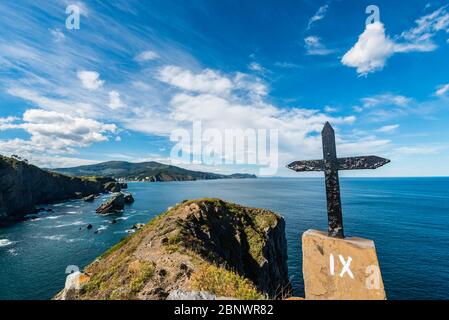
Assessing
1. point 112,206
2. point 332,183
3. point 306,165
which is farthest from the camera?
point 112,206

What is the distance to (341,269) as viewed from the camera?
23.6 feet

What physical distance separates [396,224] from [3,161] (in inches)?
6309

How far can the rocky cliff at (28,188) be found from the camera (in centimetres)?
10431

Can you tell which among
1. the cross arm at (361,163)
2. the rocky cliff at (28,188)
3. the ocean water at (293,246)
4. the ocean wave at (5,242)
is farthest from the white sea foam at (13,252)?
the cross arm at (361,163)

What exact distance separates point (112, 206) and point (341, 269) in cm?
12196

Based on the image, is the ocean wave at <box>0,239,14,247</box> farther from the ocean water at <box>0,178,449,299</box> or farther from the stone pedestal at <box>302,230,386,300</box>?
the stone pedestal at <box>302,230,386,300</box>

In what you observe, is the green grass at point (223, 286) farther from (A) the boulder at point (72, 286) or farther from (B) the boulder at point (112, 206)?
(B) the boulder at point (112, 206)

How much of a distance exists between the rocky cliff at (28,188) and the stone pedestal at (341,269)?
4620 inches

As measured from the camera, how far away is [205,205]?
34594mm

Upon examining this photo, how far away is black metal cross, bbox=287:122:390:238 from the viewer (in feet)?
25.0

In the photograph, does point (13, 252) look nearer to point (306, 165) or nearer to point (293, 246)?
point (293, 246)

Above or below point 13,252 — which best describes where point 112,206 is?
above

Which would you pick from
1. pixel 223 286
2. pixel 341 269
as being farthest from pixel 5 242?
pixel 341 269

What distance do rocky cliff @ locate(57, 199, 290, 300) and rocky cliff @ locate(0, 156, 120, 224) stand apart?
96284 millimetres
